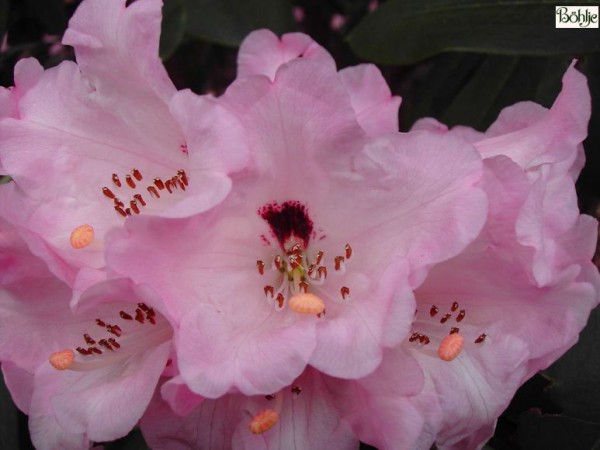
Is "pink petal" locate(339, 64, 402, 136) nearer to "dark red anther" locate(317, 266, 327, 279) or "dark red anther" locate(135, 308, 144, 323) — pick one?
"dark red anther" locate(317, 266, 327, 279)

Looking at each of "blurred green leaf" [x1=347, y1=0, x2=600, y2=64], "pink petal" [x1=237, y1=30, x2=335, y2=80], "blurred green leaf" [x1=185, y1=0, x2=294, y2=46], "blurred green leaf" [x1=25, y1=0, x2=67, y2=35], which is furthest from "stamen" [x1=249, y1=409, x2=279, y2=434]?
"blurred green leaf" [x1=25, y1=0, x2=67, y2=35]

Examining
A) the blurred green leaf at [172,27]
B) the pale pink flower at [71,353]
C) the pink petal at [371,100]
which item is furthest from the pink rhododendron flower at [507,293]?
the blurred green leaf at [172,27]

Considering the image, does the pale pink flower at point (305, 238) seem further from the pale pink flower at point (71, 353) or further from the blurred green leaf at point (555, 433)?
the blurred green leaf at point (555, 433)

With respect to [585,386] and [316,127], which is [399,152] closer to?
[316,127]

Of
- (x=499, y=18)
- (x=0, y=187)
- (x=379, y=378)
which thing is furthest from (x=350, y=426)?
(x=499, y=18)

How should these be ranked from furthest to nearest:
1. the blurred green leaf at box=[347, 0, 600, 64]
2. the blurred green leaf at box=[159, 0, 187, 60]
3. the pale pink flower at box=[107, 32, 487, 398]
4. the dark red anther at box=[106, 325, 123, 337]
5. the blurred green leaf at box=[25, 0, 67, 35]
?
the blurred green leaf at box=[25, 0, 67, 35]
the blurred green leaf at box=[159, 0, 187, 60]
the blurred green leaf at box=[347, 0, 600, 64]
the dark red anther at box=[106, 325, 123, 337]
the pale pink flower at box=[107, 32, 487, 398]
